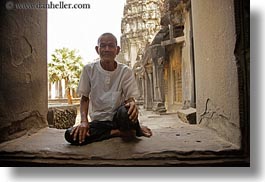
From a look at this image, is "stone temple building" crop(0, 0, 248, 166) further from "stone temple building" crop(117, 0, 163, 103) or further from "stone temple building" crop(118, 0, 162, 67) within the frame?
"stone temple building" crop(118, 0, 162, 67)

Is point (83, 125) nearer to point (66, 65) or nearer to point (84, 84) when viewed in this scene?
point (84, 84)

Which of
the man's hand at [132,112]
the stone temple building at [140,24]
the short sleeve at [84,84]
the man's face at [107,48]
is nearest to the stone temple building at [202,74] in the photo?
the man's hand at [132,112]

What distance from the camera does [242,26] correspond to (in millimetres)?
973

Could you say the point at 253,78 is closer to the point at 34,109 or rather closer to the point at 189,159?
the point at 189,159

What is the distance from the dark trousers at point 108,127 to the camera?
1087 mm

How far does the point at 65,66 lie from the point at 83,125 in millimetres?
528

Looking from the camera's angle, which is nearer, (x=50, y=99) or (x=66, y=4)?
(x=66, y=4)

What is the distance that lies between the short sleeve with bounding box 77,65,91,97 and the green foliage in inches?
5.2

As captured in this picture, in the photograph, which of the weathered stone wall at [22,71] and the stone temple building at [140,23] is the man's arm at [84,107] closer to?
the weathered stone wall at [22,71]

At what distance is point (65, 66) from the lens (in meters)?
1.52

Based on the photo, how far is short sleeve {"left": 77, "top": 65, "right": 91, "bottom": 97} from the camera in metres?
1.15

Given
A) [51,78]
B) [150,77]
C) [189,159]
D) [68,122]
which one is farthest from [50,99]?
[150,77]

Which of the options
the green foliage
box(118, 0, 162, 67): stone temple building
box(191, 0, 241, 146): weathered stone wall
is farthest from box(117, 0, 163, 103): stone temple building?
box(191, 0, 241, 146): weathered stone wall

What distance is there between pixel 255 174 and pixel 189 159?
0.81 ft
